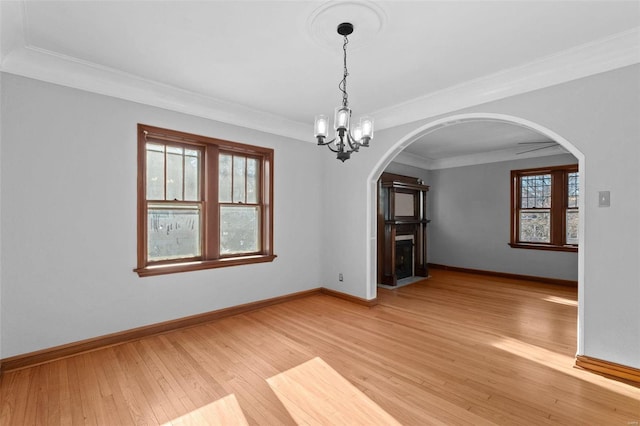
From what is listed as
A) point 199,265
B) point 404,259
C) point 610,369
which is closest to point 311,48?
point 199,265

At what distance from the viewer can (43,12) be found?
216cm

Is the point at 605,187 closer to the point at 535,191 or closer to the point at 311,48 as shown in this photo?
the point at 311,48

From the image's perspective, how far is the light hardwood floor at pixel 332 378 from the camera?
2035 millimetres

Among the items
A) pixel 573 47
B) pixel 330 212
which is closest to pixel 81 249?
pixel 330 212

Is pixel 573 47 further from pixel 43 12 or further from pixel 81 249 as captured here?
pixel 81 249

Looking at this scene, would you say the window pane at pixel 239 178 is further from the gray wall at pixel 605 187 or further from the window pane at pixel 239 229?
the gray wall at pixel 605 187

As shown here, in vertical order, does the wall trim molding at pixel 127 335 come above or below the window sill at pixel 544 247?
below

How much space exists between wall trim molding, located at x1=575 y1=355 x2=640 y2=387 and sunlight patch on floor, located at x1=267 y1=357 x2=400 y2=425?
200 cm

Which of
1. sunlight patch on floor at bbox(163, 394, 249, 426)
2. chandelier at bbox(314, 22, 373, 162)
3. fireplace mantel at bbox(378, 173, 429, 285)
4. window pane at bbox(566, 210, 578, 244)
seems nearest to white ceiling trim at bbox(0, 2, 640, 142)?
chandelier at bbox(314, 22, 373, 162)

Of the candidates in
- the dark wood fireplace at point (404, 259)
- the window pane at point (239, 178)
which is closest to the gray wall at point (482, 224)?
the dark wood fireplace at point (404, 259)

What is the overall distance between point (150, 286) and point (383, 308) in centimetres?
313

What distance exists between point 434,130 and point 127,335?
4438 mm

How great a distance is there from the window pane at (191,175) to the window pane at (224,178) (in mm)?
291

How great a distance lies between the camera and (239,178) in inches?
169
